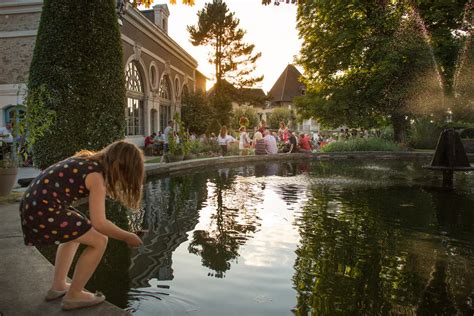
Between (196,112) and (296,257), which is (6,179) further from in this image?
(196,112)

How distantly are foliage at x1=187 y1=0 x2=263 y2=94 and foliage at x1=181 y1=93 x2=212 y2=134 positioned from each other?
31.6 ft

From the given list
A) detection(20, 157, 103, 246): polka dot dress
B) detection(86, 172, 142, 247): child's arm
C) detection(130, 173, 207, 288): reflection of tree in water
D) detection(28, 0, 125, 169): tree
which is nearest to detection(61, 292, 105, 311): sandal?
detection(20, 157, 103, 246): polka dot dress

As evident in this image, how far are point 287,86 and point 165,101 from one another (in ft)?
122

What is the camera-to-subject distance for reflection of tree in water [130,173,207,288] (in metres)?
4.28

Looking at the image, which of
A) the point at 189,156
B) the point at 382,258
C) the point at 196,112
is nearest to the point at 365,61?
the point at 189,156

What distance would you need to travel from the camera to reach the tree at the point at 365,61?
75.9ft

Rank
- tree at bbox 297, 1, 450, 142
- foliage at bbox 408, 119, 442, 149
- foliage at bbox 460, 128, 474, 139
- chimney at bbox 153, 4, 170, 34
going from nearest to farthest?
tree at bbox 297, 1, 450, 142 → foliage at bbox 408, 119, 442, 149 → foliage at bbox 460, 128, 474, 139 → chimney at bbox 153, 4, 170, 34

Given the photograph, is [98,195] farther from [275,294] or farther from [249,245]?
[249,245]

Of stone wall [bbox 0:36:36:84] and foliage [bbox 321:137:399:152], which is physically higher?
stone wall [bbox 0:36:36:84]

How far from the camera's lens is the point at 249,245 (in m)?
5.20

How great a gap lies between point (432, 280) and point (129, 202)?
2934 millimetres

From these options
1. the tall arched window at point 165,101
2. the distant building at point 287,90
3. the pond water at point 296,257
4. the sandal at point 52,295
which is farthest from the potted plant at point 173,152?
the distant building at point 287,90

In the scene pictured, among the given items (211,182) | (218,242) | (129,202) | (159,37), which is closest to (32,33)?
(159,37)

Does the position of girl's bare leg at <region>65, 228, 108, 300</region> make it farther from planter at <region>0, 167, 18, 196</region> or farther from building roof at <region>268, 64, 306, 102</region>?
building roof at <region>268, 64, 306, 102</region>
